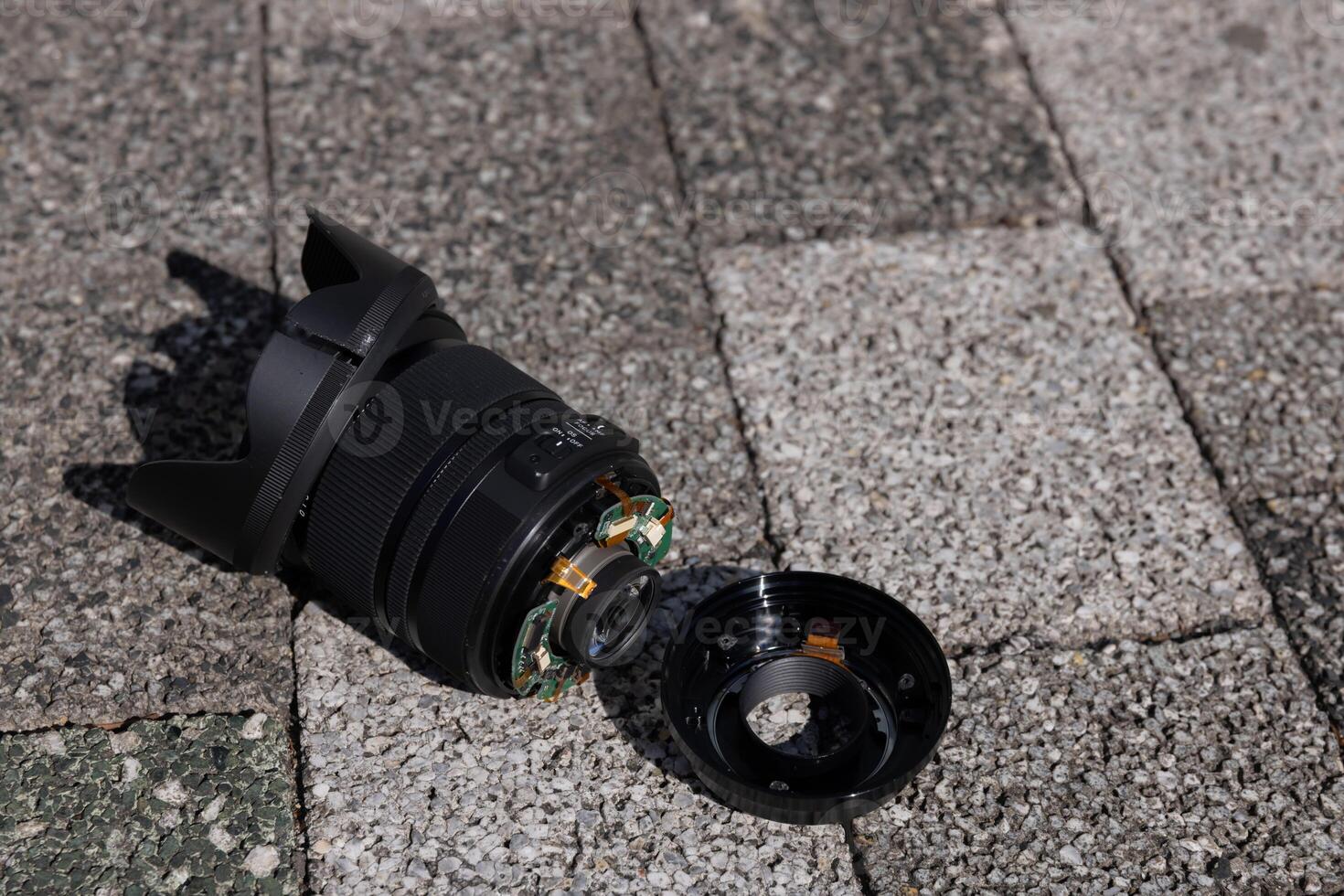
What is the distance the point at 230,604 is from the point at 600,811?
1.14m

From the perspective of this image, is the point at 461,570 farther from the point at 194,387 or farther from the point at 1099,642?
the point at 1099,642

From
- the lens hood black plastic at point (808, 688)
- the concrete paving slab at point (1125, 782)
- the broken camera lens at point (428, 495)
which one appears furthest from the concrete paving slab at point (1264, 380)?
the broken camera lens at point (428, 495)

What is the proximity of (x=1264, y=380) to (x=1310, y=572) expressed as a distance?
0.73m

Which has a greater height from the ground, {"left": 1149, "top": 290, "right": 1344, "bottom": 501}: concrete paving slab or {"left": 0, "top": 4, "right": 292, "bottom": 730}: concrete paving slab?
{"left": 0, "top": 4, "right": 292, "bottom": 730}: concrete paving slab

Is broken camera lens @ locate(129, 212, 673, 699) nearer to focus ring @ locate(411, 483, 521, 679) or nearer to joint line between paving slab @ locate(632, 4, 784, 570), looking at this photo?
focus ring @ locate(411, 483, 521, 679)

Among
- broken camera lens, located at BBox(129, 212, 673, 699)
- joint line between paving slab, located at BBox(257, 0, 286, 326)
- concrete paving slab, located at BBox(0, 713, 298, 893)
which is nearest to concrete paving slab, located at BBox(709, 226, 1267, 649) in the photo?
broken camera lens, located at BBox(129, 212, 673, 699)

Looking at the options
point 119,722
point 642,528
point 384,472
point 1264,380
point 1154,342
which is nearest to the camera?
point 384,472

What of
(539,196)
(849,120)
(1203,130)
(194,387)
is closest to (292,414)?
(194,387)

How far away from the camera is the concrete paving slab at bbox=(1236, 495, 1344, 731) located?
3.79 m

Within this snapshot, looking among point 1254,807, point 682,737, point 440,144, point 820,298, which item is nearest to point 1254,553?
point 1254,807

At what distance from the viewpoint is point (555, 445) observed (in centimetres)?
319

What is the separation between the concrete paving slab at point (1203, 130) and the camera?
485cm

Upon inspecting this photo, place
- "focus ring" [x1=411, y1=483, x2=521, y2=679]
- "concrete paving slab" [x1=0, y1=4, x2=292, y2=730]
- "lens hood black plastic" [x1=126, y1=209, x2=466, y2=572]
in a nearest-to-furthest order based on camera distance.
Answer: "focus ring" [x1=411, y1=483, x2=521, y2=679] < "lens hood black plastic" [x1=126, y1=209, x2=466, y2=572] < "concrete paving slab" [x1=0, y1=4, x2=292, y2=730]

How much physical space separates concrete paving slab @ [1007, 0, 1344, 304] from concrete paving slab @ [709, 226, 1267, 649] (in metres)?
0.33
